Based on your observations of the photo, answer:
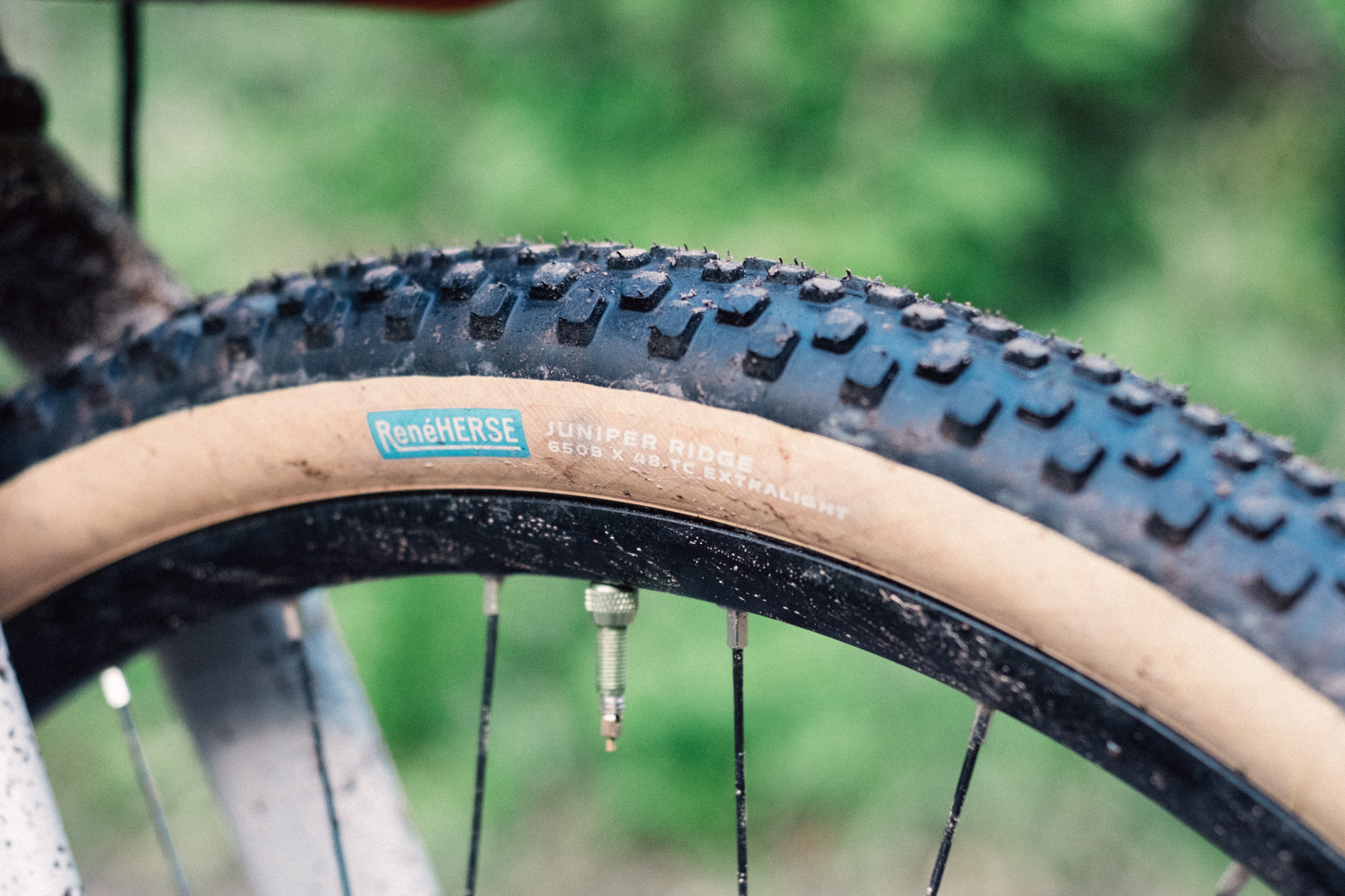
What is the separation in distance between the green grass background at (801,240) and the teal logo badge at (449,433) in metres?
0.95

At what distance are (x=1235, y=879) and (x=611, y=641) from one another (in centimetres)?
28

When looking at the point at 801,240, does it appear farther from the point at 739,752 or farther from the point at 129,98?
the point at 739,752

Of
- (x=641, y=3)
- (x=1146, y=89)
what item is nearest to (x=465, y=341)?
(x=641, y=3)

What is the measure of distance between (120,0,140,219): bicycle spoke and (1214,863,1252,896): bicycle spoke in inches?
31.4

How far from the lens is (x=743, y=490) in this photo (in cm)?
42

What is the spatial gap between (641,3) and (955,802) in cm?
133

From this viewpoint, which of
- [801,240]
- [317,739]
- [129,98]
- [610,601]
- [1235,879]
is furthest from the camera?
[801,240]

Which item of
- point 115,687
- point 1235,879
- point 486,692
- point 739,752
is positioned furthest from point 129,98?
point 1235,879

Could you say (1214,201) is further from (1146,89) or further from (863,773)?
(863,773)

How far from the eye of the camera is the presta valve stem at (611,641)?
20.0 inches

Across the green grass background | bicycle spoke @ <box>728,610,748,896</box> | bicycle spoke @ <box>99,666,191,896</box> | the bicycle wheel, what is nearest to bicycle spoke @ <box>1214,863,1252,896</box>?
the bicycle wheel

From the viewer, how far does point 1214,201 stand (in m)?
1.54

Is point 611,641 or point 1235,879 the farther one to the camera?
point 611,641

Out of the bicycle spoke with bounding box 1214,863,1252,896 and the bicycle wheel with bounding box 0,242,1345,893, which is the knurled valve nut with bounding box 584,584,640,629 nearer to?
the bicycle wheel with bounding box 0,242,1345,893
